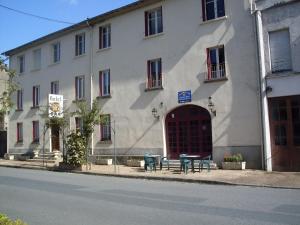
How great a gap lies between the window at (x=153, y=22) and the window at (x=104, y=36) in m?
3.37

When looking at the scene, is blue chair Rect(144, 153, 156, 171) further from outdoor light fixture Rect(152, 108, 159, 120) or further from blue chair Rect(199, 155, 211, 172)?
outdoor light fixture Rect(152, 108, 159, 120)

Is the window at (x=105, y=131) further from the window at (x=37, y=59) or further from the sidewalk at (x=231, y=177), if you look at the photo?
the window at (x=37, y=59)

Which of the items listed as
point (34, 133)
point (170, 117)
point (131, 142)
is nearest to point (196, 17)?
point (170, 117)

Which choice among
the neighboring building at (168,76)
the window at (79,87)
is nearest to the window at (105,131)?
the neighboring building at (168,76)

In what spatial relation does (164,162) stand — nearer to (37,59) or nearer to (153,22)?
(153,22)

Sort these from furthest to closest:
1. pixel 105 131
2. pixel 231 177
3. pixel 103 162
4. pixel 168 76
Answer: pixel 105 131, pixel 103 162, pixel 168 76, pixel 231 177

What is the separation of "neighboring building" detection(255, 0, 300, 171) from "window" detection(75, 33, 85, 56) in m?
13.0

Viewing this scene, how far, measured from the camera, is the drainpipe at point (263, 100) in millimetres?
16828

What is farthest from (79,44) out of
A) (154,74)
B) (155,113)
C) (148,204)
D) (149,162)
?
(148,204)

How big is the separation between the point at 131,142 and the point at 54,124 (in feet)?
18.1

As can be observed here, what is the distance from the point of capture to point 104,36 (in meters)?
25.0

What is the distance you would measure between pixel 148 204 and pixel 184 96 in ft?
35.6

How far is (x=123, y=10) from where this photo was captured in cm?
2312

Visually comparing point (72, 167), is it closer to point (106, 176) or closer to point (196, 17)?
point (106, 176)
